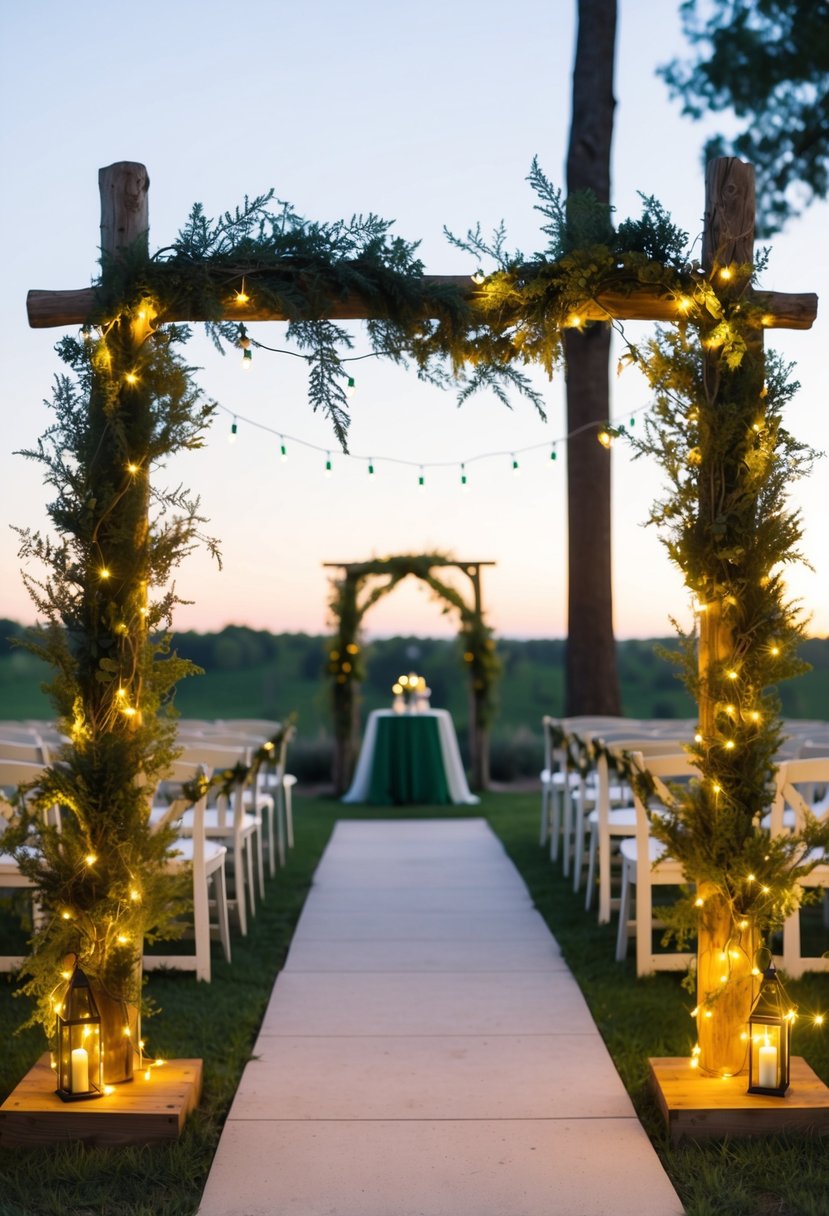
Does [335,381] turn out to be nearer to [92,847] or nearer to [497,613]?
[92,847]

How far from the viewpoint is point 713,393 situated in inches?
159

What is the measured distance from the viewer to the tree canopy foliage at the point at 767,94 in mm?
12875

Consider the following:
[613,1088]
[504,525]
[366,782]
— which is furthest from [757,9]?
[613,1088]

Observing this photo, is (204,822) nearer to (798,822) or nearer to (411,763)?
(798,822)

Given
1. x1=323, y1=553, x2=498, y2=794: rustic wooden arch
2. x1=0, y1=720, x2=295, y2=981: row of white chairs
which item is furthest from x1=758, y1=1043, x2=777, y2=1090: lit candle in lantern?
x1=323, y1=553, x2=498, y2=794: rustic wooden arch

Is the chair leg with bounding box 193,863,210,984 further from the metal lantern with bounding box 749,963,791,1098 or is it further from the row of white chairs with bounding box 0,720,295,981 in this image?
the metal lantern with bounding box 749,963,791,1098

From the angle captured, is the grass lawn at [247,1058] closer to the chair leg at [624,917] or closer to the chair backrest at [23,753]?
the chair leg at [624,917]

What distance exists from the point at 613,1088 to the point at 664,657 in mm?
1435

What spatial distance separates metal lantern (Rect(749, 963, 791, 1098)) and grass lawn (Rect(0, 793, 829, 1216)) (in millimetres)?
163

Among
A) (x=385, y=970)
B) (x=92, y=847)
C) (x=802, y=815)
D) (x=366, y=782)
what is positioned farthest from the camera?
(x=366, y=782)

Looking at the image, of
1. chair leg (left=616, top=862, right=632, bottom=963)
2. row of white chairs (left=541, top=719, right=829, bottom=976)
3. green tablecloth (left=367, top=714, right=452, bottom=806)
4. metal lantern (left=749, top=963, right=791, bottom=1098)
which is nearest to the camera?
metal lantern (left=749, top=963, right=791, bottom=1098)

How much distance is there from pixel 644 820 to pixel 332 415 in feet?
7.81

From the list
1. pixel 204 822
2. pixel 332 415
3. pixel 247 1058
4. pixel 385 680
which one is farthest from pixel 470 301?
pixel 385 680

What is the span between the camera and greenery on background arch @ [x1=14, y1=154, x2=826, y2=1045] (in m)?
3.95
